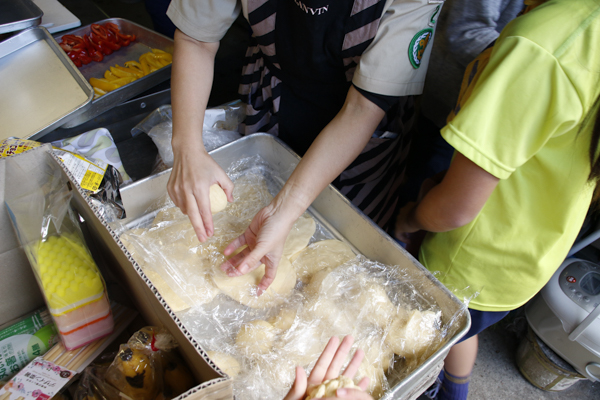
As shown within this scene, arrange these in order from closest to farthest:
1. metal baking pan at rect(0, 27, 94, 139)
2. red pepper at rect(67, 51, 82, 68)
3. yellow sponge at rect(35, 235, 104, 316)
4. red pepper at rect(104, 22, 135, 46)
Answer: yellow sponge at rect(35, 235, 104, 316)
metal baking pan at rect(0, 27, 94, 139)
red pepper at rect(67, 51, 82, 68)
red pepper at rect(104, 22, 135, 46)

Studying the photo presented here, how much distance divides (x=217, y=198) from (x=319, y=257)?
0.30 metres

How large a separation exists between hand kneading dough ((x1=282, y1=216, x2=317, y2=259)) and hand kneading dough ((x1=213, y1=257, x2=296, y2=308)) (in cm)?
8

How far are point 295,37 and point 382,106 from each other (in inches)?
12.6

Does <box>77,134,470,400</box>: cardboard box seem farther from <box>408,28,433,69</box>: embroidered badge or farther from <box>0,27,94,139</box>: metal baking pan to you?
<box>0,27,94,139</box>: metal baking pan

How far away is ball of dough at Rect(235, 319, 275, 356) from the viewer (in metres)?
0.74

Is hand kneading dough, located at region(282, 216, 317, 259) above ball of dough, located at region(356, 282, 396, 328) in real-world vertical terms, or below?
below

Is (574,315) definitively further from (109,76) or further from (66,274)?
(109,76)

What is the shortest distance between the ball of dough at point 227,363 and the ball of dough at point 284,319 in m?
0.11

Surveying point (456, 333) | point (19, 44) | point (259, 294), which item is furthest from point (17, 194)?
point (19, 44)

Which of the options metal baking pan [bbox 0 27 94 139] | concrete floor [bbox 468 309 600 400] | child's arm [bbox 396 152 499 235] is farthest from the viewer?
concrete floor [bbox 468 309 600 400]

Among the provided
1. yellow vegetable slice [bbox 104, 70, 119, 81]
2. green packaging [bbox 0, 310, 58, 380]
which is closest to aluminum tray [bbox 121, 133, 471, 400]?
green packaging [bbox 0, 310, 58, 380]

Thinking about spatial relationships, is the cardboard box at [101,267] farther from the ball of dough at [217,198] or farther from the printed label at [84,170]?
the ball of dough at [217,198]

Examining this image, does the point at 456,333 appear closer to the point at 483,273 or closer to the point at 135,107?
the point at 483,273

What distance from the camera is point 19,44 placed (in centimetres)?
176
